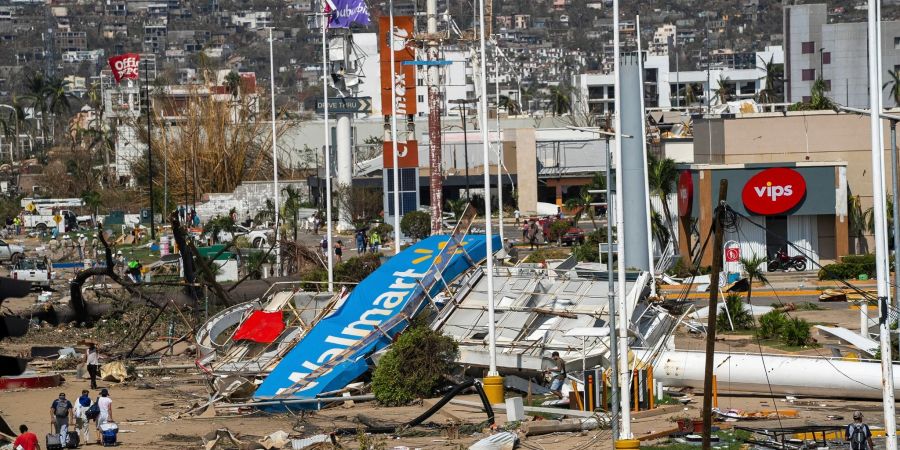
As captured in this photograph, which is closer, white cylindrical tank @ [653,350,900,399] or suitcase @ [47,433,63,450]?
suitcase @ [47,433,63,450]

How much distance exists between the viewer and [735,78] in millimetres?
162750

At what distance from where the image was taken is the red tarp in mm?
32281

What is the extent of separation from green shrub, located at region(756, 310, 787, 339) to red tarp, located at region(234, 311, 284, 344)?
11.2 metres

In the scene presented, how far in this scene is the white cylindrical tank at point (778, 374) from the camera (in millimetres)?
26828

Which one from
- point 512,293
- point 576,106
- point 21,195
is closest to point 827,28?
point 576,106

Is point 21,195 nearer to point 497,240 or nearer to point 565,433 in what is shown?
point 497,240

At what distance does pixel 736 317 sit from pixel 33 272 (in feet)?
93.8

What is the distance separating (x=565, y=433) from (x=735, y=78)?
142m

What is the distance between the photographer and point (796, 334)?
110 feet

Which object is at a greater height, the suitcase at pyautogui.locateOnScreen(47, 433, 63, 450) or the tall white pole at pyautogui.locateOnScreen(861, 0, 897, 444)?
the tall white pole at pyautogui.locateOnScreen(861, 0, 897, 444)

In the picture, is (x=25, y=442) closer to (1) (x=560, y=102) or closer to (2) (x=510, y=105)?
(2) (x=510, y=105)

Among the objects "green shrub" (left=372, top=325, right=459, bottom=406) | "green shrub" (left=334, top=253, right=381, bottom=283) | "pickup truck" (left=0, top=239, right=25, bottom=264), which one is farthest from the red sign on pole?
"pickup truck" (left=0, top=239, right=25, bottom=264)

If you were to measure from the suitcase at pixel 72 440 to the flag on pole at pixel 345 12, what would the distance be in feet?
69.4

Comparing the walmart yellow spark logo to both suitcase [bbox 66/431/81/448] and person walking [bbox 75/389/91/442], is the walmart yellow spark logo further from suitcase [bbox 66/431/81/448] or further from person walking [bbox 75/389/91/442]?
suitcase [bbox 66/431/81/448]
